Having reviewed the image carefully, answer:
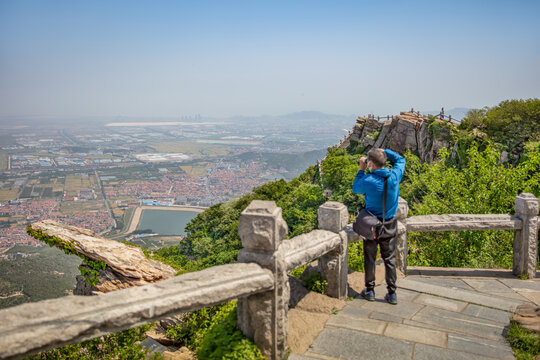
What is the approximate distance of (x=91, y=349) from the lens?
4.50m

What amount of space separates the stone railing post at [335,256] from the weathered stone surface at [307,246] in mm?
114

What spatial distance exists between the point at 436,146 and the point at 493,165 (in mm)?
22886

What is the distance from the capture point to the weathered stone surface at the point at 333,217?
4.73 metres

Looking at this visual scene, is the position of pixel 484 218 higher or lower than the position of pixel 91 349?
higher

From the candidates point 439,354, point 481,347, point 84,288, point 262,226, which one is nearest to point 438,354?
point 439,354

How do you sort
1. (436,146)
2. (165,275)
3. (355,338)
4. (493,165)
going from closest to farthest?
(355,338)
(165,275)
(493,165)
(436,146)

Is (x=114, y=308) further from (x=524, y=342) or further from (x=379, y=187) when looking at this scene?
(x=524, y=342)

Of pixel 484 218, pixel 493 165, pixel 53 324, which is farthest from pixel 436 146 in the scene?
pixel 53 324

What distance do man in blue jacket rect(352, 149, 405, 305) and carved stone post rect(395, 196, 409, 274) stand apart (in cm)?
106

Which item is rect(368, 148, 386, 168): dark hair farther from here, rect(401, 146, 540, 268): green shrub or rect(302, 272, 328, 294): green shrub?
rect(401, 146, 540, 268): green shrub

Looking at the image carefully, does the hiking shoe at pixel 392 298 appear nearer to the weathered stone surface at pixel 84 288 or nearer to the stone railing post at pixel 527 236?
the stone railing post at pixel 527 236

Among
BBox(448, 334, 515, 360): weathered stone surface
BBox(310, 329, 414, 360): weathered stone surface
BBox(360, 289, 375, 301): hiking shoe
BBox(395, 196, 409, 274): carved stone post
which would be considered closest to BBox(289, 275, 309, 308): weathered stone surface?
BBox(310, 329, 414, 360): weathered stone surface

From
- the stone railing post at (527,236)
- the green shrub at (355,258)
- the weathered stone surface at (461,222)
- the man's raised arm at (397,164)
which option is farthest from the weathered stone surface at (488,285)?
the man's raised arm at (397,164)

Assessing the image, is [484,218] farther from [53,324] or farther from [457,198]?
[53,324]
